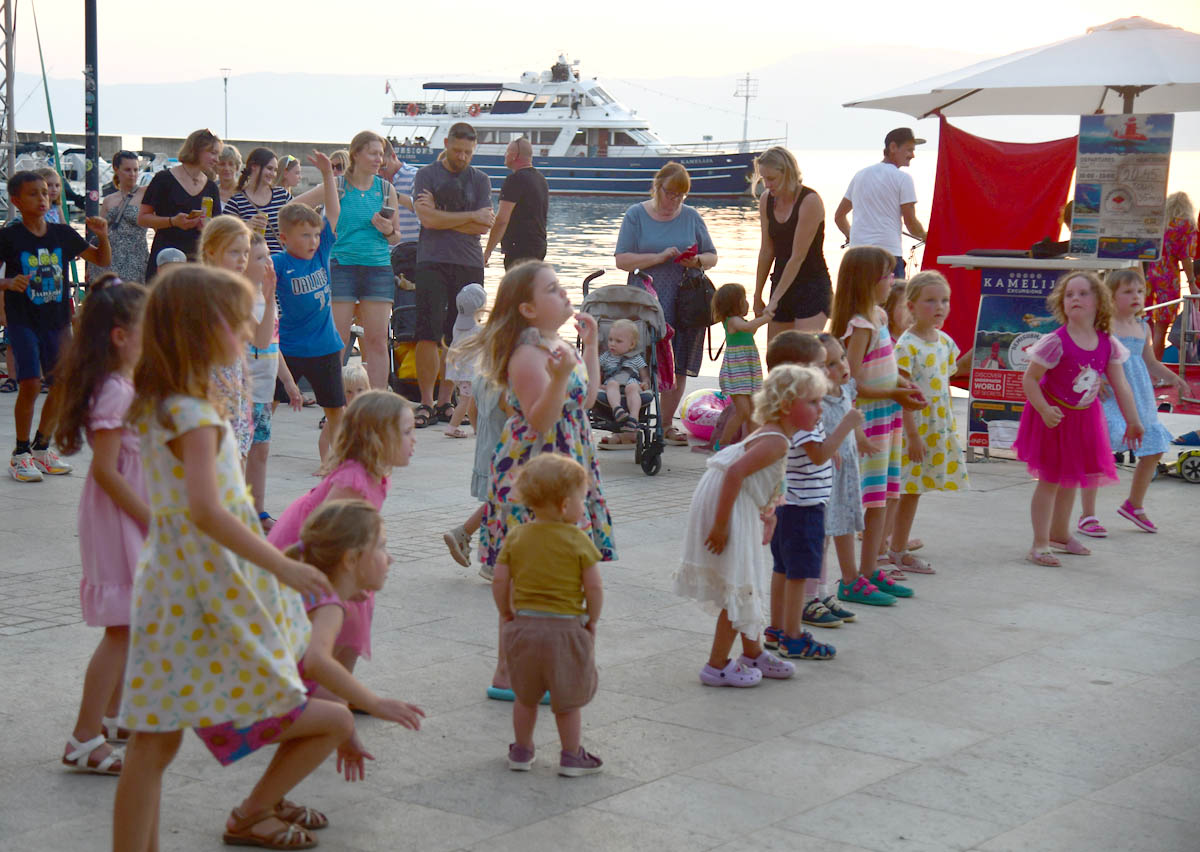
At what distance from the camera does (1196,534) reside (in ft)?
27.1

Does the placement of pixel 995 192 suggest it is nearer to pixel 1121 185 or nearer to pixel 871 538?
pixel 1121 185

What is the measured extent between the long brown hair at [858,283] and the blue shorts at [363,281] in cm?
460

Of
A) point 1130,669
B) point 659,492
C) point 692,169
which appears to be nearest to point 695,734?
point 1130,669

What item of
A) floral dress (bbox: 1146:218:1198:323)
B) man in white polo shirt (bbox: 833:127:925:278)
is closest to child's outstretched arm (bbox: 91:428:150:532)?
man in white polo shirt (bbox: 833:127:925:278)

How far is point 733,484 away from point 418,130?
7854 centimetres

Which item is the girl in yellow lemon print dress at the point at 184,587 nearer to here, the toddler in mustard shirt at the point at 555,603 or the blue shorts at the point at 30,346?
the toddler in mustard shirt at the point at 555,603

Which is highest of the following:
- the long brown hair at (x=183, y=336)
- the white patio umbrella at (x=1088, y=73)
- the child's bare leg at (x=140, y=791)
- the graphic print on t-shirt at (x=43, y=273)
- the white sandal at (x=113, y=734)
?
Result: the white patio umbrella at (x=1088, y=73)

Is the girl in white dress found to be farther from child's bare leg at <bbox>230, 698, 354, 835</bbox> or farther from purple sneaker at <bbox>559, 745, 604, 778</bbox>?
child's bare leg at <bbox>230, 698, 354, 835</bbox>

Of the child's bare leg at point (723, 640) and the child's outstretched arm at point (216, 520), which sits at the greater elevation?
the child's outstretched arm at point (216, 520)

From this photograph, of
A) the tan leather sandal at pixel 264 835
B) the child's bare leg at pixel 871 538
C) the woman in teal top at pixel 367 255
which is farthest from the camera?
the woman in teal top at pixel 367 255

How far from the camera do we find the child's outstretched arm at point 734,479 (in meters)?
5.16

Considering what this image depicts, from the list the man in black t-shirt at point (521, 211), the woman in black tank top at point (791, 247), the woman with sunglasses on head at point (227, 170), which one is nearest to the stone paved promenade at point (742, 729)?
the woman in black tank top at point (791, 247)

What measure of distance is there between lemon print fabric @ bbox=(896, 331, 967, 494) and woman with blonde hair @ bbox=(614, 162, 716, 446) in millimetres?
3405

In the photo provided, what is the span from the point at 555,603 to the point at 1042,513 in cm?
405
